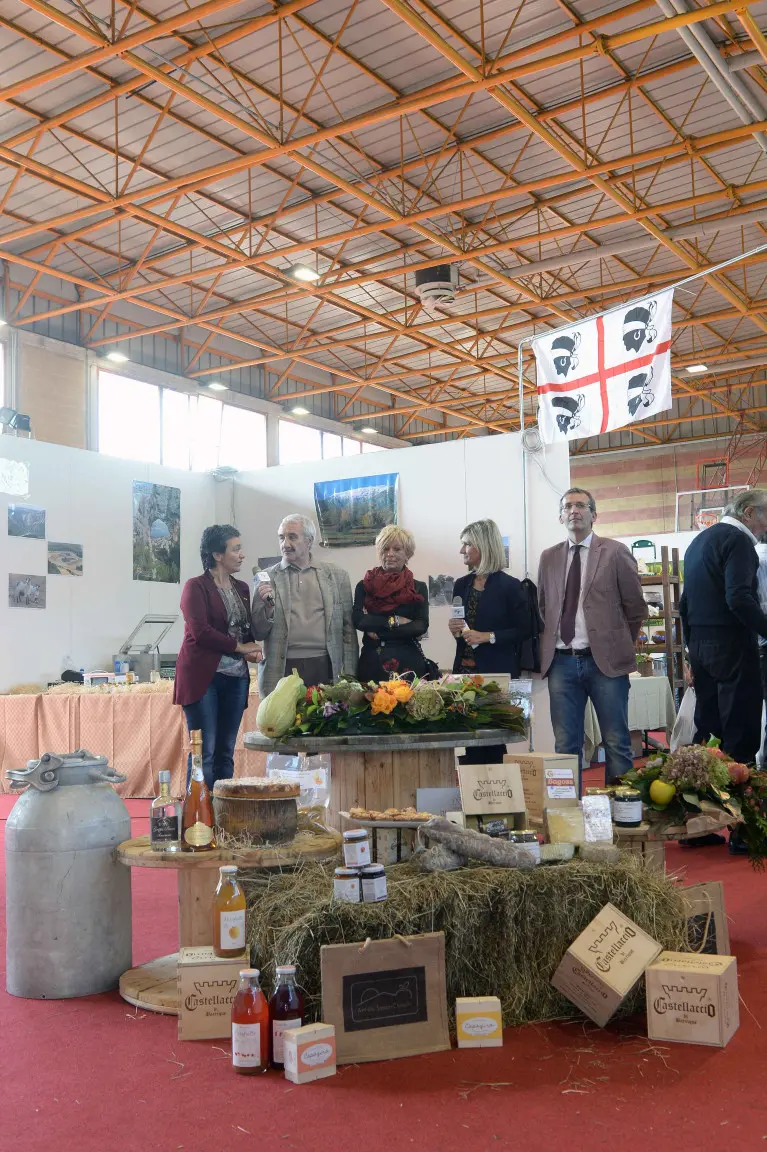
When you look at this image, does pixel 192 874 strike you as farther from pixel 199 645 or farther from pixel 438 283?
pixel 438 283

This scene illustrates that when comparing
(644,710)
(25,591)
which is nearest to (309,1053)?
(644,710)

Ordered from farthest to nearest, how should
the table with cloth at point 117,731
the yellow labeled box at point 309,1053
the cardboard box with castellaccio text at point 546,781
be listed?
the table with cloth at point 117,731, the cardboard box with castellaccio text at point 546,781, the yellow labeled box at point 309,1053

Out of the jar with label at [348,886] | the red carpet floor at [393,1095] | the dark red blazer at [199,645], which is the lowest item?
the red carpet floor at [393,1095]

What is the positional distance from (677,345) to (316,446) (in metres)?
6.09

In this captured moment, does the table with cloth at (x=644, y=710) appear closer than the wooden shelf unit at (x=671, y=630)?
Yes

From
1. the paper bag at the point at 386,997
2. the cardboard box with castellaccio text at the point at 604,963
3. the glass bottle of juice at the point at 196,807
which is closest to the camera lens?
the paper bag at the point at 386,997

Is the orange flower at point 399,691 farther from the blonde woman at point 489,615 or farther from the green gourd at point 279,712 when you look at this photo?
the blonde woman at point 489,615

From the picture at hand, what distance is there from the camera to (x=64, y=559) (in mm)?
9680

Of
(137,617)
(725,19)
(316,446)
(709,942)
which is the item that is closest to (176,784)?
(137,617)

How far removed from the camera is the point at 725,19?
26.6 ft

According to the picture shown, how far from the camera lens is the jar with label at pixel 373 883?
2.50m

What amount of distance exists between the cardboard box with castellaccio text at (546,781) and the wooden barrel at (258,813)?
0.74m

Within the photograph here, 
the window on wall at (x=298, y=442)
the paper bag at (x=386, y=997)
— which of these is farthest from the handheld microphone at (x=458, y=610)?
the window on wall at (x=298, y=442)

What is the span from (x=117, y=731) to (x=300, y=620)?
346 centimetres
